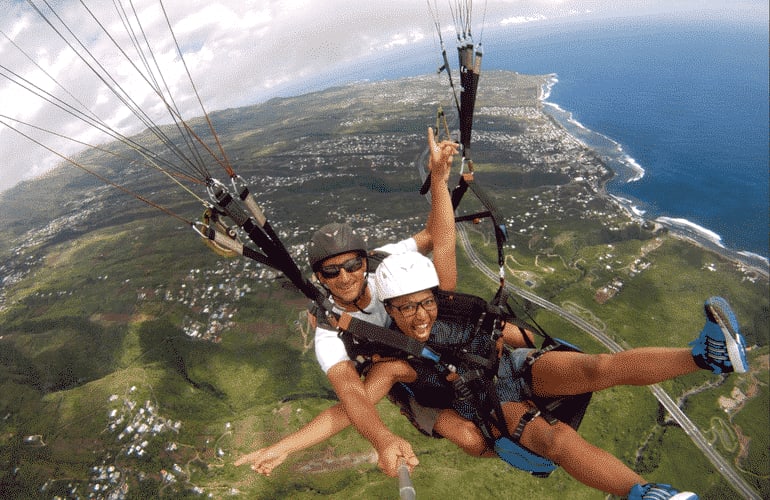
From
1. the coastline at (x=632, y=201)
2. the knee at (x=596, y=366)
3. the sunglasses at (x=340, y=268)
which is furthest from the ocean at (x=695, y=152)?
the sunglasses at (x=340, y=268)

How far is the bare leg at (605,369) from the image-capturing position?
14.7ft

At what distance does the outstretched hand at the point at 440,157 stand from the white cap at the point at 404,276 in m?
1.93

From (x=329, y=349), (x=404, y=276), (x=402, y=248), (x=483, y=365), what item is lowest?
(x=483, y=365)

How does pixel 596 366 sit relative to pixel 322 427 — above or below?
above

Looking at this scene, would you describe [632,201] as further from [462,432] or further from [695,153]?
[462,432]

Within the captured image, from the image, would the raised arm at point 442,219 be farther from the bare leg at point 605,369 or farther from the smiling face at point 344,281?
the bare leg at point 605,369

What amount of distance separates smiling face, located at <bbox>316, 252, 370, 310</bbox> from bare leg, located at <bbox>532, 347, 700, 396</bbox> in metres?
3.60

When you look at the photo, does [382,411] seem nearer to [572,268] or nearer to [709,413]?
[709,413]

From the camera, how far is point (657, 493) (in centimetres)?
449

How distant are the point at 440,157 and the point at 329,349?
14.0 feet

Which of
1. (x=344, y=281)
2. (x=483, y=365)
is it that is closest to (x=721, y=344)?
(x=483, y=365)

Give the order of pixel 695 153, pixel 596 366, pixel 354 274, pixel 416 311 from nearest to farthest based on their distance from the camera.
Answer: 1. pixel 596 366
2. pixel 416 311
3. pixel 354 274
4. pixel 695 153

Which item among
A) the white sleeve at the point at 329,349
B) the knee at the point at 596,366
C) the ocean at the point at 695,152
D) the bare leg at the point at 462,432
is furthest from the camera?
the ocean at the point at 695,152

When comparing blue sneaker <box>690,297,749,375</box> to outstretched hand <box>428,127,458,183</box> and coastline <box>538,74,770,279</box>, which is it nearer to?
outstretched hand <box>428,127,458,183</box>
